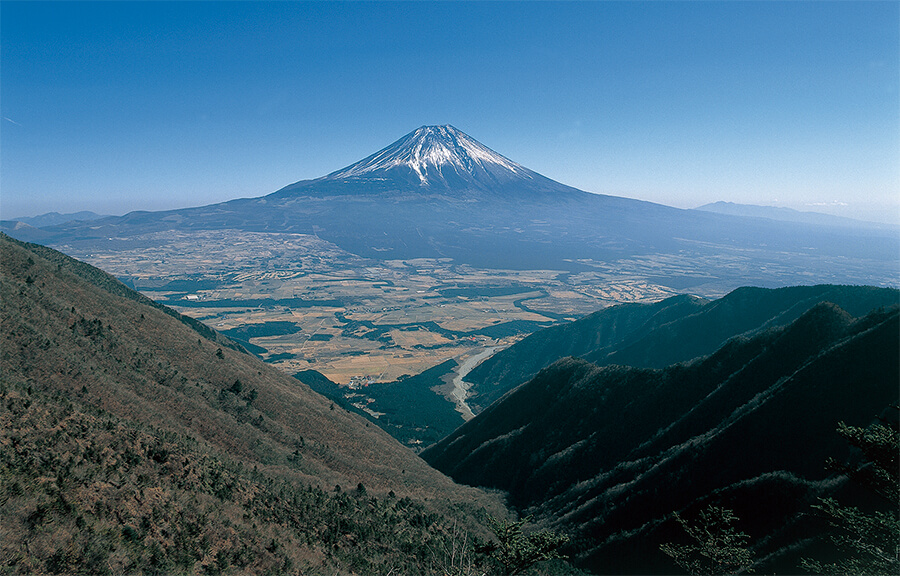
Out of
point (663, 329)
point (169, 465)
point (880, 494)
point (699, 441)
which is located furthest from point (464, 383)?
point (880, 494)

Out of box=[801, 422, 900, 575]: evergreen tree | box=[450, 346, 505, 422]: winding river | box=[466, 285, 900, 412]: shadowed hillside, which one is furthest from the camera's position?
box=[450, 346, 505, 422]: winding river

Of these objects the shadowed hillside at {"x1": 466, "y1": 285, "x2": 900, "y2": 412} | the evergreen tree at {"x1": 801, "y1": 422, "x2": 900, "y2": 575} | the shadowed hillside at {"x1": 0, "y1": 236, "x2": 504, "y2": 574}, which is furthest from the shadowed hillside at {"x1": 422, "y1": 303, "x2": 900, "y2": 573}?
the shadowed hillside at {"x1": 466, "y1": 285, "x2": 900, "y2": 412}

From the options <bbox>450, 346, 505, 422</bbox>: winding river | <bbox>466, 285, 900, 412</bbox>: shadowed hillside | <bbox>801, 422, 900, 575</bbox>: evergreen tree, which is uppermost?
<bbox>801, 422, 900, 575</bbox>: evergreen tree

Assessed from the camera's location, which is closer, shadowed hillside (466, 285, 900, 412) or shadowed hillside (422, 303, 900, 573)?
shadowed hillside (422, 303, 900, 573)

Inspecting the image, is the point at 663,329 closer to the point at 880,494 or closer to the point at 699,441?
the point at 699,441

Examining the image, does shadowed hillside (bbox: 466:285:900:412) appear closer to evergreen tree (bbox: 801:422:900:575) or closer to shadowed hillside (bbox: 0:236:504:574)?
shadowed hillside (bbox: 0:236:504:574)

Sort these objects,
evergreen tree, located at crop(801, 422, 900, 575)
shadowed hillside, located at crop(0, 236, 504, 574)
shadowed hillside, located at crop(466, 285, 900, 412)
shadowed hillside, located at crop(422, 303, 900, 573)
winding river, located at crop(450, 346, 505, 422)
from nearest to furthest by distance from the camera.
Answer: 1. shadowed hillside, located at crop(0, 236, 504, 574)
2. evergreen tree, located at crop(801, 422, 900, 575)
3. shadowed hillside, located at crop(422, 303, 900, 573)
4. shadowed hillside, located at crop(466, 285, 900, 412)
5. winding river, located at crop(450, 346, 505, 422)

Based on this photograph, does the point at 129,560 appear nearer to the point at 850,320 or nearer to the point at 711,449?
the point at 711,449
